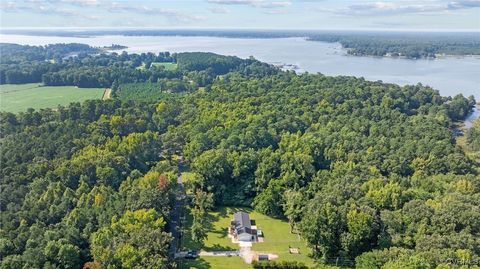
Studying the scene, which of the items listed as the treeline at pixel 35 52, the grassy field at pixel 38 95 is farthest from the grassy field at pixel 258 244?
the treeline at pixel 35 52

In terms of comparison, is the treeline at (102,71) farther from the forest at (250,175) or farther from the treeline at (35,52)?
the forest at (250,175)

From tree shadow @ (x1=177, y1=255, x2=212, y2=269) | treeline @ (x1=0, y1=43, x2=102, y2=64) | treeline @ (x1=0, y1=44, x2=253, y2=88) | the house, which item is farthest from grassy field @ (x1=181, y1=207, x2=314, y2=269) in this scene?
treeline @ (x1=0, y1=43, x2=102, y2=64)

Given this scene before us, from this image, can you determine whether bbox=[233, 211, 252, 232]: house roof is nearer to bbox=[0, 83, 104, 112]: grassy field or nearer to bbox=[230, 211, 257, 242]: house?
bbox=[230, 211, 257, 242]: house

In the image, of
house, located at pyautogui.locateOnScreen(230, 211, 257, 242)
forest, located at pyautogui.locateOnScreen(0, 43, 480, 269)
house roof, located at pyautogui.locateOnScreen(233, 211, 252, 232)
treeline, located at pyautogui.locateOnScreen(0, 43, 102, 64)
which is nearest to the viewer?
forest, located at pyautogui.locateOnScreen(0, 43, 480, 269)

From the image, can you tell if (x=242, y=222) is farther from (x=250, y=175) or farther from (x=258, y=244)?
(x=250, y=175)

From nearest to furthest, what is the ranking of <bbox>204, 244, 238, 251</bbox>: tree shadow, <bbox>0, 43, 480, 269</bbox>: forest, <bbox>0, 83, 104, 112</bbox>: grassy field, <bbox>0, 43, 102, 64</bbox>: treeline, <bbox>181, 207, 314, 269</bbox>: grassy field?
<bbox>0, 43, 480, 269</bbox>: forest → <bbox>181, 207, 314, 269</bbox>: grassy field → <bbox>204, 244, 238, 251</bbox>: tree shadow → <bbox>0, 83, 104, 112</bbox>: grassy field → <bbox>0, 43, 102, 64</bbox>: treeline

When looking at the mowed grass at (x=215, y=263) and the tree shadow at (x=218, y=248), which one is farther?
the tree shadow at (x=218, y=248)
